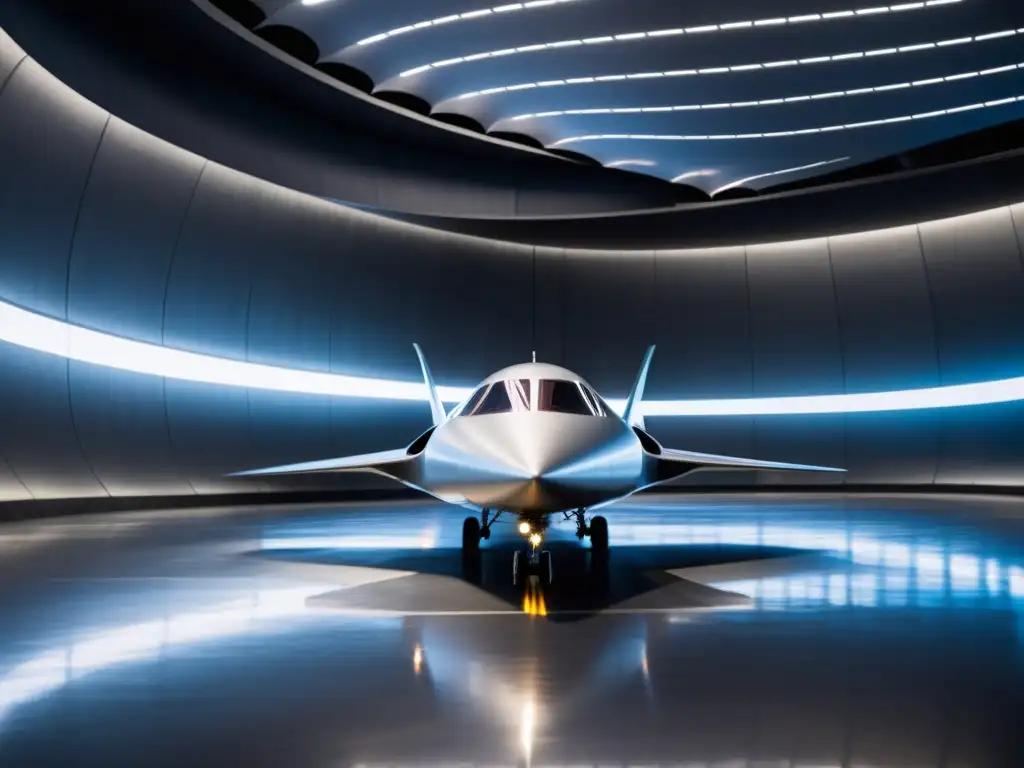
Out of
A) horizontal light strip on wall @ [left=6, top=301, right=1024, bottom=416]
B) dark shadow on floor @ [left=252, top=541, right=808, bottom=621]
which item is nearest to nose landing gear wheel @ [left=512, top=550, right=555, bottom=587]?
dark shadow on floor @ [left=252, top=541, right=808, bottom=621]

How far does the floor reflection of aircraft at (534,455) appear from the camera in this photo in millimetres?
8367

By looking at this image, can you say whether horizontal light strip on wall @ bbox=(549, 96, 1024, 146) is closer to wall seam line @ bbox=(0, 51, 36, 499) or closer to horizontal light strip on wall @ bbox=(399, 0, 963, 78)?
horizontal light strip on wall @ bbox=(399, 0, 963, 78)

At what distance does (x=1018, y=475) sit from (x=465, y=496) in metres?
26.3

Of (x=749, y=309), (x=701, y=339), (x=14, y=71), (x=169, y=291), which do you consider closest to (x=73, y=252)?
(x=169, y=291)

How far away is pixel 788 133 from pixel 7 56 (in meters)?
17.2

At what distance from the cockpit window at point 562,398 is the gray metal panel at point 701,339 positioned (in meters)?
24.1

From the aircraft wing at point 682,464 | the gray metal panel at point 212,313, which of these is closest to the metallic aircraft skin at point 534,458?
the aircraft wing at point 682,464

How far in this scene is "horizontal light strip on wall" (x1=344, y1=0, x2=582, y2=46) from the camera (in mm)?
16312

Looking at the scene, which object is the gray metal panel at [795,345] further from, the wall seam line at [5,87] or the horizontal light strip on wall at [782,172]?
the wall seam line at [5,87]

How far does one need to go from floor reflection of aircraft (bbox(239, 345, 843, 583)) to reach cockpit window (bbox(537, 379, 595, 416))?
14 millimetres

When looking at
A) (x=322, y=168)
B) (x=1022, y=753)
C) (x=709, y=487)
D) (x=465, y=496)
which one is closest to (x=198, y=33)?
(x=322, y=168)

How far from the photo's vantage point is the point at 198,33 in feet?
63.0

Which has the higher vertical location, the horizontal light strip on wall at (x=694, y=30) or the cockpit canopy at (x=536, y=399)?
the horizontal light strip on wall at (x=694, y=30)

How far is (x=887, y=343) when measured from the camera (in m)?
33.1
